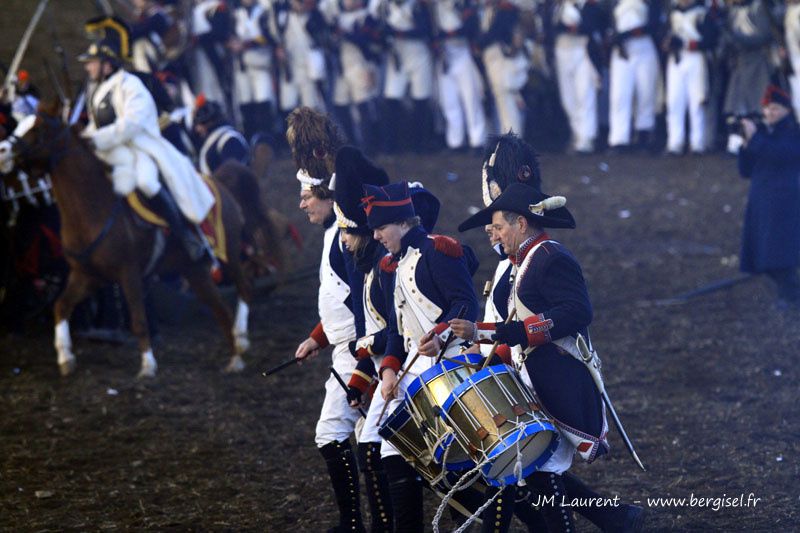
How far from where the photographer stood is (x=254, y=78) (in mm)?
17344

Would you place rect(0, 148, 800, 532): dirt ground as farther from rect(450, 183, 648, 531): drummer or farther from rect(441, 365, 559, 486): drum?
rect(441, 365, 559, 486): drum

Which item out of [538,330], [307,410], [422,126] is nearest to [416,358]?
[538,330]

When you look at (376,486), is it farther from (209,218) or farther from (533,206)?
(209,218)

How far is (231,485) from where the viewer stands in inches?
276

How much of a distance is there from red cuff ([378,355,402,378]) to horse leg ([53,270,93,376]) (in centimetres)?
505

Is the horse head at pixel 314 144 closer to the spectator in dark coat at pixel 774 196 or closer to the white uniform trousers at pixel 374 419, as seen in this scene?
the white uniform trousers at pixel 374 419

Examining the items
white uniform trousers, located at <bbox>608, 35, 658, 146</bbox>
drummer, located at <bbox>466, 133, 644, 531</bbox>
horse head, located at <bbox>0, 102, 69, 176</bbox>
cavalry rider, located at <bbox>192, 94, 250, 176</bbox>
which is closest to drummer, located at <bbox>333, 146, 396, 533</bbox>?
drummer, located at <bbox>466, 133, 644, 531</bbox>

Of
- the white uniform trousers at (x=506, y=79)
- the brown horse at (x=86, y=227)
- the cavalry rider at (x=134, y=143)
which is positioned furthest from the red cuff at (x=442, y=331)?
the white uniform trousers at (x=506, y=79)

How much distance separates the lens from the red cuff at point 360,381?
5.41 m

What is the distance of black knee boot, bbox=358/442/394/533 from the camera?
549 centimetres

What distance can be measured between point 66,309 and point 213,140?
8.19 feet

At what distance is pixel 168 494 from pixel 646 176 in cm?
960

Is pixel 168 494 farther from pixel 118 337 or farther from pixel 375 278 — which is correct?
pixel 118 337

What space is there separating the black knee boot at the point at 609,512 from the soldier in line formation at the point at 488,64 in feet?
34.4
